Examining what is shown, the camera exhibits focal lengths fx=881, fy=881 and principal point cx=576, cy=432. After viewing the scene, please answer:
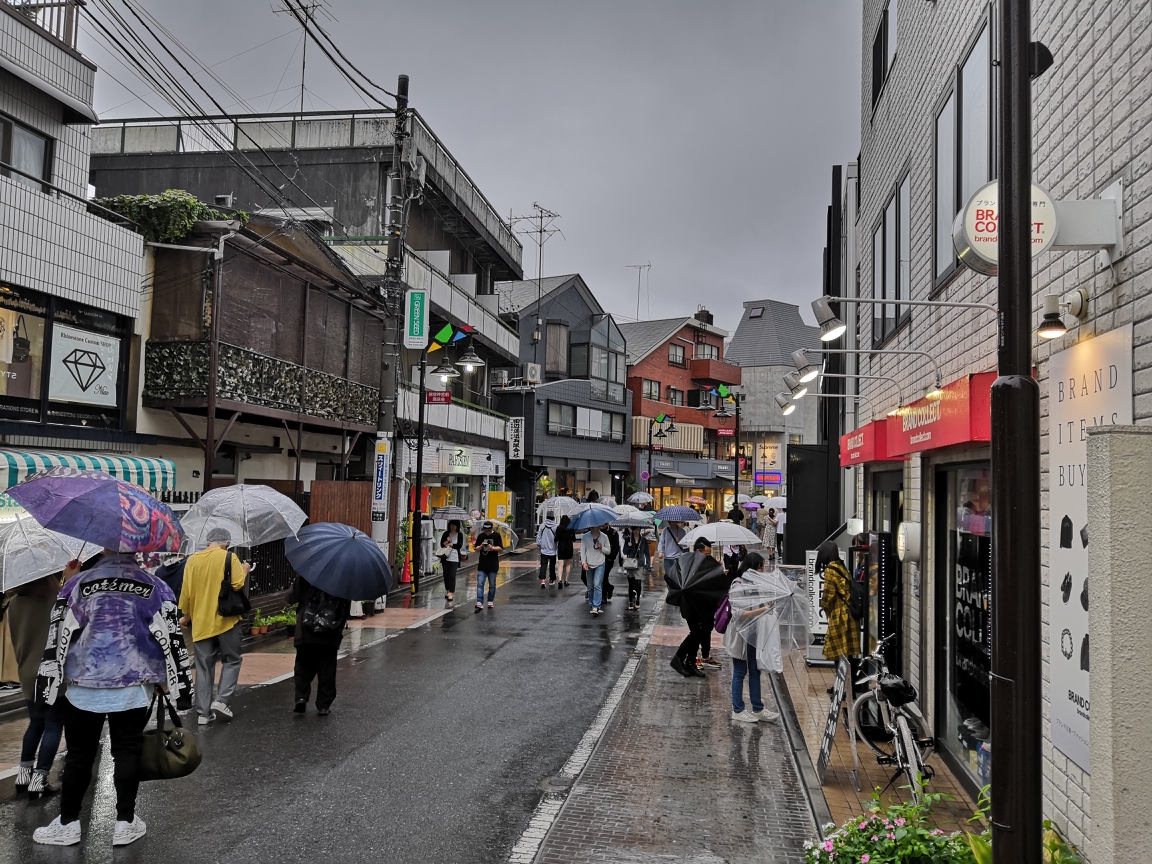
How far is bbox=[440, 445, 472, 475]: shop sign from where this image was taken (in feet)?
93.8

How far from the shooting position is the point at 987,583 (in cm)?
676

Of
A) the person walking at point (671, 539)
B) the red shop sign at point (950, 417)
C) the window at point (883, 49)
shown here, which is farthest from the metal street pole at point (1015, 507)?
the person walking at point (671, 539)

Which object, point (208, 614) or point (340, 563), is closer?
point (208, 614)

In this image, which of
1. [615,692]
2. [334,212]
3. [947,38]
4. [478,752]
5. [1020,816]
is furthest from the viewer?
[334,212]

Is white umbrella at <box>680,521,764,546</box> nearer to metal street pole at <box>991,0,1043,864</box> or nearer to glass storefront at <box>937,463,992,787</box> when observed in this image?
glass storefront at <box>937,463,992,787</box>

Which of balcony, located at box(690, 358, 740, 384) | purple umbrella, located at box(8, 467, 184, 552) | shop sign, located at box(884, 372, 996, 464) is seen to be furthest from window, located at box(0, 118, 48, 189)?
balcony, located at box(690, 358, 740, 384)

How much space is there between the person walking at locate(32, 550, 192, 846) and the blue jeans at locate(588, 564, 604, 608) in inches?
459

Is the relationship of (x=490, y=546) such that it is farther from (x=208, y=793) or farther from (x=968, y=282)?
(x=968, y=282)

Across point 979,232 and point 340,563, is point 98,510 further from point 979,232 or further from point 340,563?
point 979,232

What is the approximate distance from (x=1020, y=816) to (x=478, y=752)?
5.32 meters

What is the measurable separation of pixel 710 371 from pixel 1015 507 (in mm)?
55487

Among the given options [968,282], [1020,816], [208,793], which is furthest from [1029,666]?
[208,793]

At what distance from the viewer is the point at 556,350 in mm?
44531

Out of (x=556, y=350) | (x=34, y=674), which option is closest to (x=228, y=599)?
(x=34, y=674)
